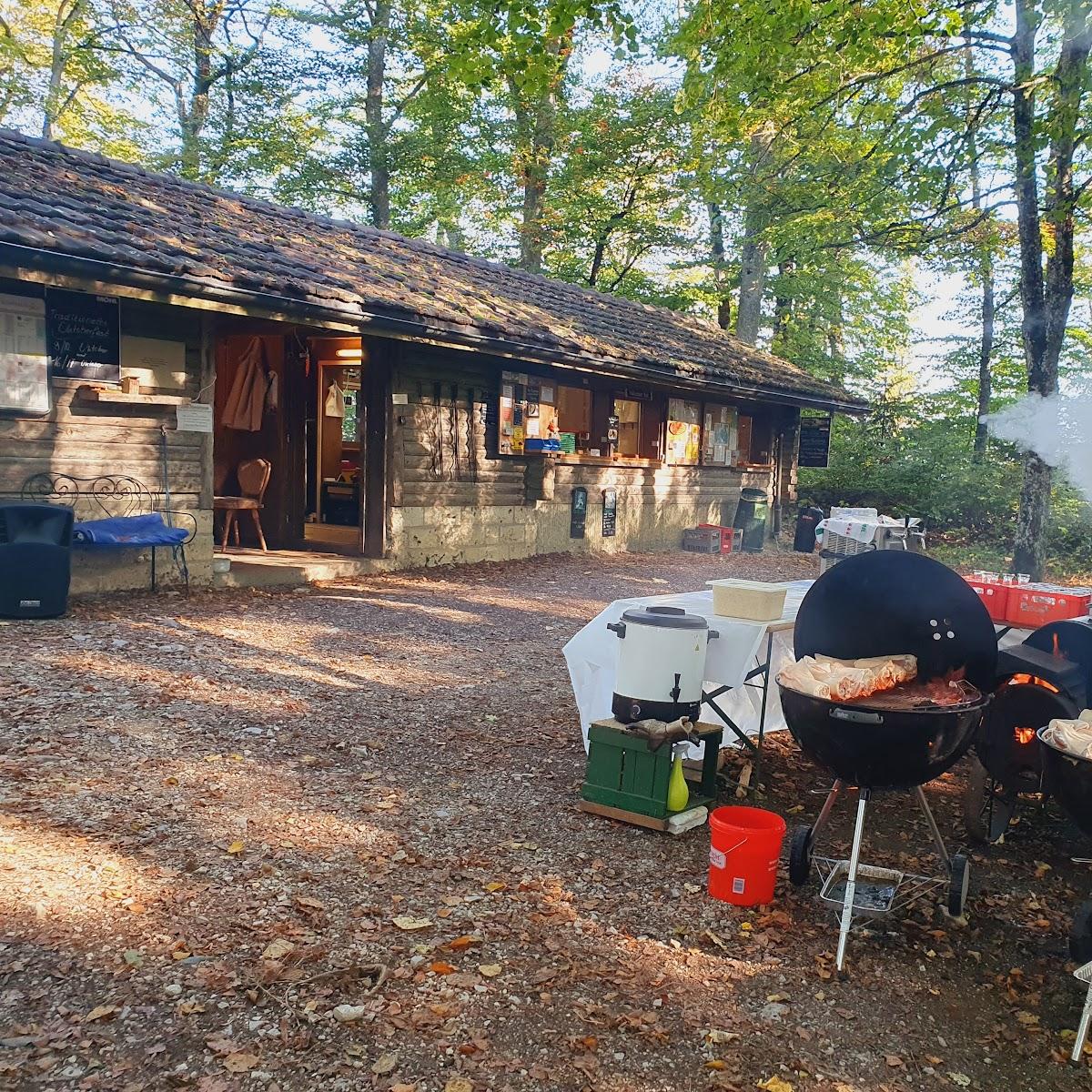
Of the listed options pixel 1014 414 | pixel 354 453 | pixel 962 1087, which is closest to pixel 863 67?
pixel 1014 414

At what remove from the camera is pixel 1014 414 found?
9180 millimetres

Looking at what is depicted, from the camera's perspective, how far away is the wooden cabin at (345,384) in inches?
332

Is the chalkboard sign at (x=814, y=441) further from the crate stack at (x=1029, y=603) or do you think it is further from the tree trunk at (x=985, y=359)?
the crate stack at (x=1029, y=603)

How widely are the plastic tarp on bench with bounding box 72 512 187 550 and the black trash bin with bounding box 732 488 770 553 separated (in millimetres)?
11632

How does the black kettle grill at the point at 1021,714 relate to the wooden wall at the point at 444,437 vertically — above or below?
below

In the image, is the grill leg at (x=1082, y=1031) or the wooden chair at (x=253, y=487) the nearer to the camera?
the grill leg at (x=1082, y=1031)

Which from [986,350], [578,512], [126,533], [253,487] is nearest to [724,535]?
[578,512]

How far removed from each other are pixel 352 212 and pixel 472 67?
22.2m

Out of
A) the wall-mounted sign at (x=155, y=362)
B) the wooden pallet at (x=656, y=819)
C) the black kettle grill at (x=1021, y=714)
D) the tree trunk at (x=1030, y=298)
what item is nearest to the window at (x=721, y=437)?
the tree trunk at (x=1030, y=298)

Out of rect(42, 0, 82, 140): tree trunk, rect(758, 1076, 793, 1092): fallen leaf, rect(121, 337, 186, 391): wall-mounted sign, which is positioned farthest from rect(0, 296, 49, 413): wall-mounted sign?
rect(42, 0, 82, 140): tree trunk

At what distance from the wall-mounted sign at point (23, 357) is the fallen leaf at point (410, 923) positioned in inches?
264

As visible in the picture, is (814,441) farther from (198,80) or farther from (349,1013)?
(198,80)

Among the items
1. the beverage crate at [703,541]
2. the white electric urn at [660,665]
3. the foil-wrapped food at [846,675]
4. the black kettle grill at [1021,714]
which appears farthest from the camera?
the beverage crate at [703,541]

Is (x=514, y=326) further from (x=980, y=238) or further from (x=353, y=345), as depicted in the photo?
(x=980, y=238)
